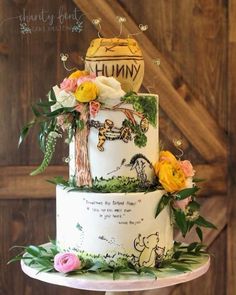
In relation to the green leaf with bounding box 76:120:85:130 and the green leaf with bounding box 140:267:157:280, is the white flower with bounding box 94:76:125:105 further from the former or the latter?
the green leaf with bounding box 140:267:157:280

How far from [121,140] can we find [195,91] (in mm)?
937

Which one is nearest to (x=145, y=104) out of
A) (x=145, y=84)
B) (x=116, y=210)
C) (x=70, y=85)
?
(x=70, y=85)

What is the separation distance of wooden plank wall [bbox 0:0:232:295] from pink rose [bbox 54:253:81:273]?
87 cm

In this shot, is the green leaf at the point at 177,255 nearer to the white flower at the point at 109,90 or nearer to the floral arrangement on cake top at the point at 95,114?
the floral arrangement on cake top at the point at 95,114

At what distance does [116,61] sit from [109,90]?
0.43 ft

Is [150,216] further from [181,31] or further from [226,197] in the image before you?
[181,31]

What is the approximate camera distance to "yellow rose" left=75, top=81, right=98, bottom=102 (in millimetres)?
1576

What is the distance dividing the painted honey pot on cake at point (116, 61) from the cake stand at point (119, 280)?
1.93 ft

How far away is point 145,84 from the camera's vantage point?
2.41 metres

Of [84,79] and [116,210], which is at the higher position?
[84,79]

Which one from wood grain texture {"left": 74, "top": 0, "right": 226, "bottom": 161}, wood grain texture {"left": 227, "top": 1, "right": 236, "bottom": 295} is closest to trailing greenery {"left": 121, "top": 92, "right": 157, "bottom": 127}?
wood grain texture {"left": 74, "top": 0, "right": 226, "bottom": 161}

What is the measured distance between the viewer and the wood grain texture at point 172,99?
239 cm

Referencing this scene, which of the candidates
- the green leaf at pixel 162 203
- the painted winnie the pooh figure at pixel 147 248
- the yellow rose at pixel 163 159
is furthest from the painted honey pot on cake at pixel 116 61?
the painted winnie the pooh figure at pixel 147 248

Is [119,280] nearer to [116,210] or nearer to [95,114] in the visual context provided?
[116,210]
